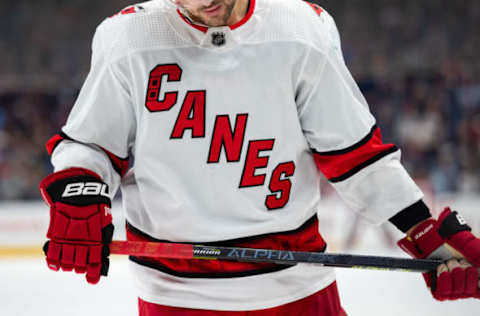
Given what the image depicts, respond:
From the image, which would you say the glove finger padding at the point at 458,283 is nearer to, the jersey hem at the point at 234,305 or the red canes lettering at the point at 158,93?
the jersey hem at the point at 234,305

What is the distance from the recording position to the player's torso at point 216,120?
116 centimetres

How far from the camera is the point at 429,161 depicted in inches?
178

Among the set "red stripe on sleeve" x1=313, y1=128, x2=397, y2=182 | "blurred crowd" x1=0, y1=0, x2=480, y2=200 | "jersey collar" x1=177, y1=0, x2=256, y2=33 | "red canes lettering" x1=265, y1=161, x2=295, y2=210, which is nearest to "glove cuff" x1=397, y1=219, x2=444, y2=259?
"red stripe on sleeve" x1=313, y1=128, x2=397, y2=182

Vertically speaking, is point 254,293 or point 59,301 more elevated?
point 254,293

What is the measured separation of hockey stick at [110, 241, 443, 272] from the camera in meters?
1.16

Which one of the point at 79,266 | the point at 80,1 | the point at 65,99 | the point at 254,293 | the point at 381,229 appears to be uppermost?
the point at 79,266

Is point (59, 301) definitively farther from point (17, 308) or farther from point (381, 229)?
point (381, 229)

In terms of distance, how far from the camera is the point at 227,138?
3.82 ft

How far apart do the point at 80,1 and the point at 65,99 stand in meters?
1.23

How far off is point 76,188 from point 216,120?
308mm

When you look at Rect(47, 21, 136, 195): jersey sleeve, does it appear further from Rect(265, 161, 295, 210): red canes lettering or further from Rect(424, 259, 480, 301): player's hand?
Rect(424, 259, 480, 301): player's hand

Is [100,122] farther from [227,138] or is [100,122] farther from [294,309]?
[294,309]

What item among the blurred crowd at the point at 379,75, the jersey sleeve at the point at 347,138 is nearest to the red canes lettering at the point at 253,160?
the jersey sleeve at the point at 347,138

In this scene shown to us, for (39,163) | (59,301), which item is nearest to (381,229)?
(59,301)
